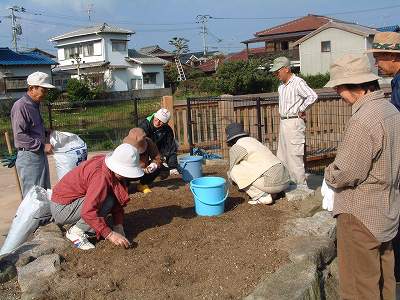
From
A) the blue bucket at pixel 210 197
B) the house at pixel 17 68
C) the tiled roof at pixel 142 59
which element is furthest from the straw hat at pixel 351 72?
the tiled roof at pixel 142 59

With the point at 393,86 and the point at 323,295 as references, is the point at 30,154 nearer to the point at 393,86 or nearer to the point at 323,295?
the point at 323,295

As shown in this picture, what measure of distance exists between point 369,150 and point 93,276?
2.12m

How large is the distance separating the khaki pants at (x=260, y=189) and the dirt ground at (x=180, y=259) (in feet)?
0.45

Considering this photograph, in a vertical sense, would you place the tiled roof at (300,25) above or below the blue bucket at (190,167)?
above

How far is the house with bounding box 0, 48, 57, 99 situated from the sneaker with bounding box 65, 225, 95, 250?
85.2 feet

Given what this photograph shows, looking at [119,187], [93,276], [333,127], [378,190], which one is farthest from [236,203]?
[333,127]

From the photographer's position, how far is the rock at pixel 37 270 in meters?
3.29

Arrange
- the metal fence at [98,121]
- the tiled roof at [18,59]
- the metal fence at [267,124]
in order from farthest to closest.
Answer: the tiled roof at [18,59] → the metal fence at [98,121] → the metal fence at [267,124]

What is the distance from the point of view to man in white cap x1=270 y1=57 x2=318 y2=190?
543 cm

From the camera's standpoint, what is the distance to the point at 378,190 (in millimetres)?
2734

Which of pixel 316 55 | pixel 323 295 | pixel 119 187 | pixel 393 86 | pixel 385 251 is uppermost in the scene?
pixel 316 55

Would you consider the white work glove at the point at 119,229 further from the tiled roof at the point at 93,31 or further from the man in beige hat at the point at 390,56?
the tiled roof at the point at 93,31

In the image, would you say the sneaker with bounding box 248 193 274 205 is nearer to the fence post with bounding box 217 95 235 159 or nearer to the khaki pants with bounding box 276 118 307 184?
the khaki pants with bounding box 276 118 307 184

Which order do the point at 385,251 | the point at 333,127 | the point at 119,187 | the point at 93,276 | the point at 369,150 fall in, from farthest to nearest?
the point at 333,127, the point at 119,187, the point at 93,276, the point at 385,251, the point at 369,150
